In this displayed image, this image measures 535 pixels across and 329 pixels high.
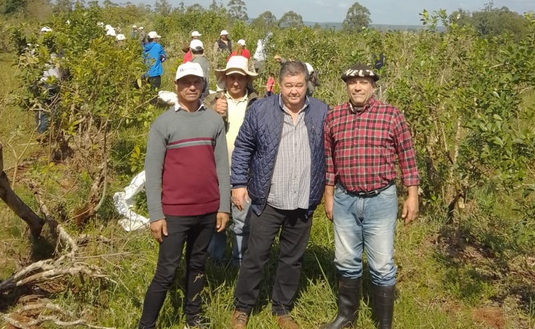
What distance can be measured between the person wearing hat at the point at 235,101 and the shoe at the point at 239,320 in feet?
1.90

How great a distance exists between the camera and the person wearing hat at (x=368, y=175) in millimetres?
2656

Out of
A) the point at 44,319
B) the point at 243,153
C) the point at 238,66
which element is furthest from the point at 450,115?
the point at 44,319

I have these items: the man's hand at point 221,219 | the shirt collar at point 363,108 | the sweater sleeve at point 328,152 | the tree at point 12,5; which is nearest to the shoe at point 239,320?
the man's hand at point 221,219

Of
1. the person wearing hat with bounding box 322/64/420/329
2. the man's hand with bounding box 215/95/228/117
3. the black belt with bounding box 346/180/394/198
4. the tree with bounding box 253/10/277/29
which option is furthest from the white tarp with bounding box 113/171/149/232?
the tree with bounding box 253/10/277/29

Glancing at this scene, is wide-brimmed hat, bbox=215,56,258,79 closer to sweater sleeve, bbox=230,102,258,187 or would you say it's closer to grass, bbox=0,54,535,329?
sweater sleeve, bbox=230,102,258,187

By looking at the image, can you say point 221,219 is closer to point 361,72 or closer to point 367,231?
point 367,231

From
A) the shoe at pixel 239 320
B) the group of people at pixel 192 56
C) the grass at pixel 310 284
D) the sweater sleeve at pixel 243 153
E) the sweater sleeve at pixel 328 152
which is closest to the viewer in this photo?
the sweater sleeve at pixel 328 152

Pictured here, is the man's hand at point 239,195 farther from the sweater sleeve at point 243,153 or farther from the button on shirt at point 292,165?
→ the button on shirt at point 292,165

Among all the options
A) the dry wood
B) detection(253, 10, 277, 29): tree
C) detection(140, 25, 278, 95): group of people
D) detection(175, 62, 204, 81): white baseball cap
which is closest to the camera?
detection(175, 62, 204, 81): white baseball cap

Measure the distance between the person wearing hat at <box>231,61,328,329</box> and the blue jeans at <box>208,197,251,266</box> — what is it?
1.29ft

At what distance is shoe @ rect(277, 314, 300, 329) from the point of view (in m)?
3.07

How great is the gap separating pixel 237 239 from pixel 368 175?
4.07 feet

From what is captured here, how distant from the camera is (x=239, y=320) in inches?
120

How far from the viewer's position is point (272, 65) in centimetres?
1137
